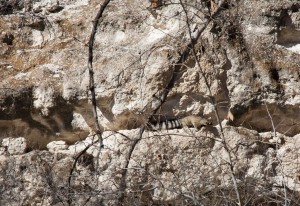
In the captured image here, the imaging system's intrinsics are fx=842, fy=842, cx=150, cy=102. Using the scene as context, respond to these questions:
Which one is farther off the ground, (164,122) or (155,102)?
(155,102)

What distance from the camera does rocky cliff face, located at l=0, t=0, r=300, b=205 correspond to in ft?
18.1

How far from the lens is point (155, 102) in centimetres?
558

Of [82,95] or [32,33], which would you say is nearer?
[82,95]

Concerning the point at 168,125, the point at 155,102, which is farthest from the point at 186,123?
the point at 155,102

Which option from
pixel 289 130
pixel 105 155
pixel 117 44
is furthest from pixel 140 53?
pixel 289 130

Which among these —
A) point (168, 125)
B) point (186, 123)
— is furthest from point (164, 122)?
point (186, 123)

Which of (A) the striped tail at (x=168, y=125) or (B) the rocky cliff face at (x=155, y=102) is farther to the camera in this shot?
(A) the striped tail at (x=168, y=125)

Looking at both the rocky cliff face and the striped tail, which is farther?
the striped tail

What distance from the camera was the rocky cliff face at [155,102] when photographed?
18.1 feet

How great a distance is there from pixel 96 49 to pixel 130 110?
1.78 feet

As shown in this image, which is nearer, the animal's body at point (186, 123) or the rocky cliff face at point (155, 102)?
the rocky cliff face at point (155, 102)

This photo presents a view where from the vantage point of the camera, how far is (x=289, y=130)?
5.73 m

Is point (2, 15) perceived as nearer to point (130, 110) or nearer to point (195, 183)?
point (130, 110)

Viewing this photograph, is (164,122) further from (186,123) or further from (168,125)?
(186,123)
